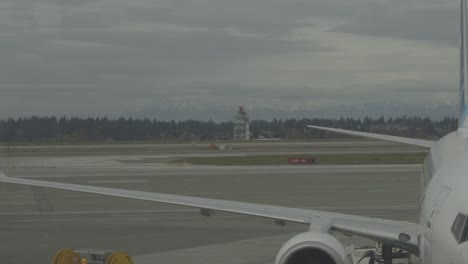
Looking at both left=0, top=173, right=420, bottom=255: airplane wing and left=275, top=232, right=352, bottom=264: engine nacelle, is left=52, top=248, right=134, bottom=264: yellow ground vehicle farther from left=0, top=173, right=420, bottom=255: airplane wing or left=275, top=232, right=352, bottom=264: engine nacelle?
left=275, top=232, right=352, bottom=264: engine nacelle

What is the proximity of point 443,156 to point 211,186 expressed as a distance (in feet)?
108

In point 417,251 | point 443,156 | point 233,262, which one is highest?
point 443,156

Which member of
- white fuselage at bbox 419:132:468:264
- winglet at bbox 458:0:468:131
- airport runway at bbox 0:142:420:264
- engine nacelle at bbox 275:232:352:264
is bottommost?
airport runway at bbox 0:142:420:264

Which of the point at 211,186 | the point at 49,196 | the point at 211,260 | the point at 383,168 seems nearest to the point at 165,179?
the point at 211,186

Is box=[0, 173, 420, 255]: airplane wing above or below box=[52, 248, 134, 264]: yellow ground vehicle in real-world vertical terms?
above

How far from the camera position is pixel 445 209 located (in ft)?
35.1

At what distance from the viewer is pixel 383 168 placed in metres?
61.0

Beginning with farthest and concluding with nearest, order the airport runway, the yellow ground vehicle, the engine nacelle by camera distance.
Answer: the airport runway → the yellow ground vehicle → the engine nacelle

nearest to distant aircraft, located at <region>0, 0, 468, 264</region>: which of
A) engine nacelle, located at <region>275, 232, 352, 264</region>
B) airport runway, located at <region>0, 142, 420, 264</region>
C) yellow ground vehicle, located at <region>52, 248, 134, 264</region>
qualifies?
engine nacelle, located at <region>275, 232, 352, 264</region>

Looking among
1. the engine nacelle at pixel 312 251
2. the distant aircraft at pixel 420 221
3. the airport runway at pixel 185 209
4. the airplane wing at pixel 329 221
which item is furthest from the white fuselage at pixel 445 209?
the airport runway at pixel 185 209

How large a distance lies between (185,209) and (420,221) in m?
22.6

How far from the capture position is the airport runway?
950 inches

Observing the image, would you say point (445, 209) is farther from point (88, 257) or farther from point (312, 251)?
point (88, 257)

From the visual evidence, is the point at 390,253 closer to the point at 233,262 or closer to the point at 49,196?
the point at 233,262
